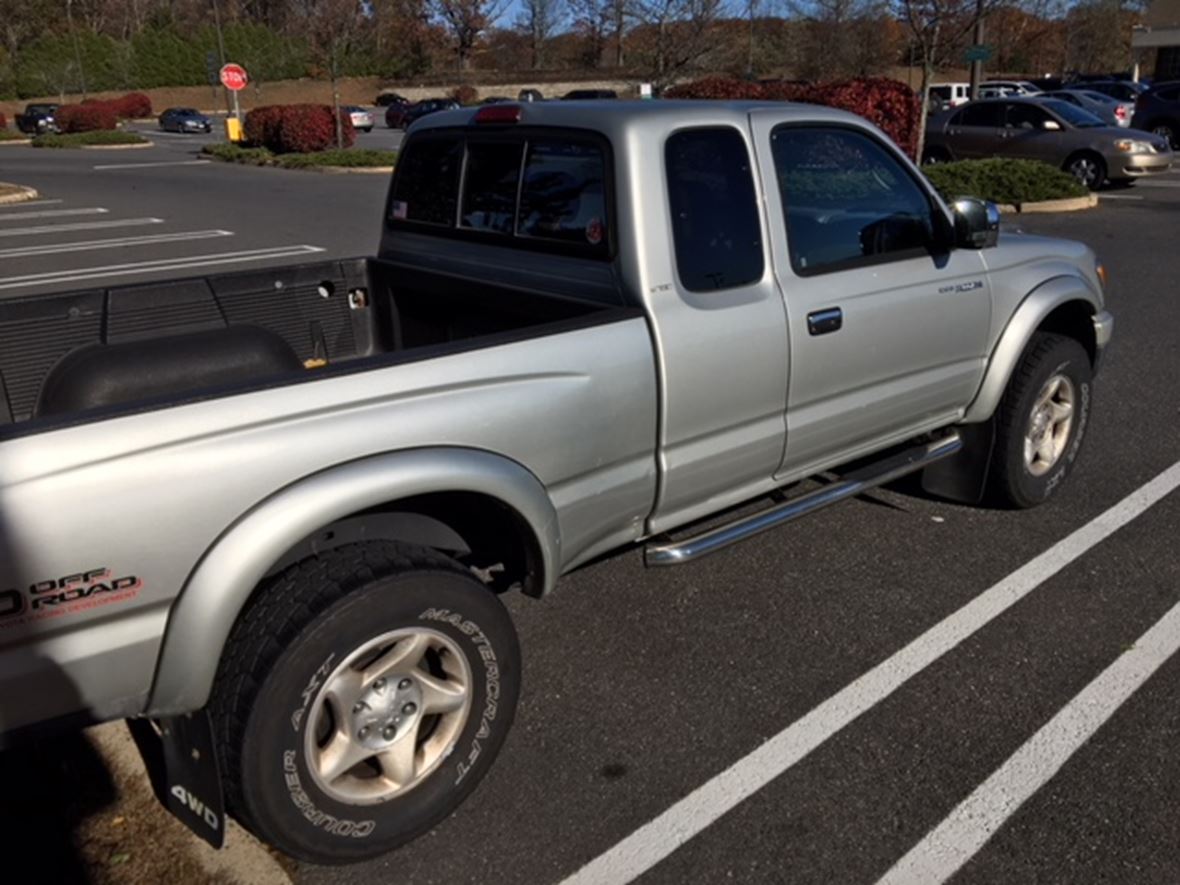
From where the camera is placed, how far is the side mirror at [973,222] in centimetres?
422

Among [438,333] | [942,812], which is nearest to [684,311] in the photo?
[438,333]

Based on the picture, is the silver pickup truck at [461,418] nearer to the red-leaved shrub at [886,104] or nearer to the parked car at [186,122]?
the red-leaved shrub at [886,104]

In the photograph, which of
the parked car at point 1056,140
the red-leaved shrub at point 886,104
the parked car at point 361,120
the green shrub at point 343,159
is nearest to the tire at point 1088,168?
the parked car at point 1056,140

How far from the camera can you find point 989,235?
430 centimetres

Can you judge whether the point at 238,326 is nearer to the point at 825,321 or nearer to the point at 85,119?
the point at 825,321

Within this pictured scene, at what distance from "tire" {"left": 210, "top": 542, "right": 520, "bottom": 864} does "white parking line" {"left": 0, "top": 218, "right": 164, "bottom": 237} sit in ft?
50.8

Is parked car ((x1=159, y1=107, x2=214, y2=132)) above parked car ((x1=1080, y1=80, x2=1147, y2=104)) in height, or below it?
below

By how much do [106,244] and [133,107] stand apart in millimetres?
52945

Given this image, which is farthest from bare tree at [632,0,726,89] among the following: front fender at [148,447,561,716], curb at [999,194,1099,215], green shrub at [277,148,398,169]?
front fender at [148,447,561,716]

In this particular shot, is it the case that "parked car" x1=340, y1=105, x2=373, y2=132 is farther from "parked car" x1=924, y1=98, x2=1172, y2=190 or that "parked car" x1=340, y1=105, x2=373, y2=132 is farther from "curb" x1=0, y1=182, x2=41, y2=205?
"parked car" x1=924, y1=98, x2=1172, y2=190

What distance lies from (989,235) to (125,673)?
11.5ft

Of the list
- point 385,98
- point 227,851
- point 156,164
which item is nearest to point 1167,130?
point 156,164

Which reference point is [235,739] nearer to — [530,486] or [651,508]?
[530,486]

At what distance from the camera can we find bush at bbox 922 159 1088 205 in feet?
53.5
